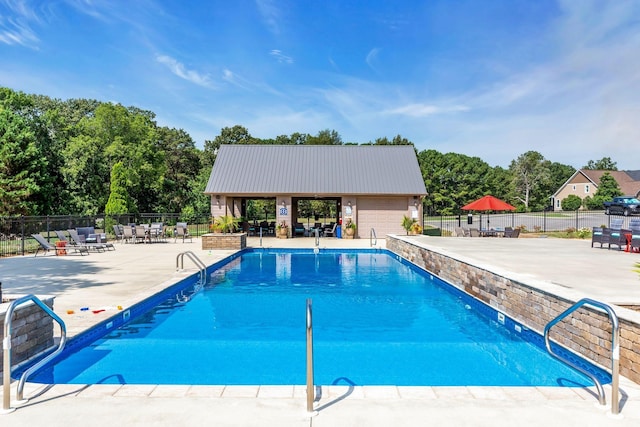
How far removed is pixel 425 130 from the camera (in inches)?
1427

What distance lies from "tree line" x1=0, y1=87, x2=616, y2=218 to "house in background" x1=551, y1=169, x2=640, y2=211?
1499cm

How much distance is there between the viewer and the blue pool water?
4848 mm

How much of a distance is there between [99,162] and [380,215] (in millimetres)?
21394

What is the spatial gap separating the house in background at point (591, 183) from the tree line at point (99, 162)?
590 inches

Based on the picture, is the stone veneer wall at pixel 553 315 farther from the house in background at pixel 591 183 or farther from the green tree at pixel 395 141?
the house in background at pixel 591 183

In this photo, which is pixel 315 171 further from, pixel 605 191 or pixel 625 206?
pixel 605 191

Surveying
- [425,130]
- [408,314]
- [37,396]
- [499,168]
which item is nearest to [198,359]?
[37,396]

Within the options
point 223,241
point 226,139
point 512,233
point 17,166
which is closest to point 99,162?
point 17,166

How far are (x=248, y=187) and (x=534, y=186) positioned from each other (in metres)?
52.8

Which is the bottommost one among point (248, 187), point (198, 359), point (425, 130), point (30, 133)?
point (198, 359)

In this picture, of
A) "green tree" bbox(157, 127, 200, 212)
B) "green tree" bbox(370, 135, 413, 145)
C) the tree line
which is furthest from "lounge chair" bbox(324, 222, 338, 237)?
"green tree" bbox(370, 135, 413, 145)

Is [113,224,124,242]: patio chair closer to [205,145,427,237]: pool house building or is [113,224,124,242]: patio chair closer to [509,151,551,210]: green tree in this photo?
[205,145,427,237]: pool house building

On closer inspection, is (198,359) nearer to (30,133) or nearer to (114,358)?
(114,358)

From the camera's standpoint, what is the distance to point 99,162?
29875 mm
